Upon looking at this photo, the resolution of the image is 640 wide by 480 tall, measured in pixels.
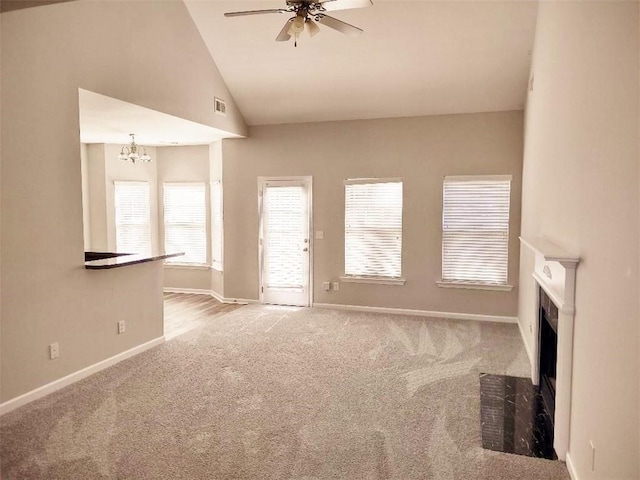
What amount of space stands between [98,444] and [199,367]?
143 centimetres

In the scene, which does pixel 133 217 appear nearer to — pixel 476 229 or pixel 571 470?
pixel 476 229

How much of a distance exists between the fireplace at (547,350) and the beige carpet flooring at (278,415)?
0.46 meters

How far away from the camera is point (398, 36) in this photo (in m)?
4.94

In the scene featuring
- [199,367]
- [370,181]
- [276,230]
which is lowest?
[199,367]

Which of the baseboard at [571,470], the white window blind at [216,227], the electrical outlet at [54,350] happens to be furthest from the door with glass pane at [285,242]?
the baseboard at [571,470]

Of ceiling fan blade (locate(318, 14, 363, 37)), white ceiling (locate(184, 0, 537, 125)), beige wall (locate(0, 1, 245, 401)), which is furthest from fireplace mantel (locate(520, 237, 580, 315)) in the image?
beige wall (locate(0, 1, 245, 401))

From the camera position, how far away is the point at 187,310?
6727 millimetres

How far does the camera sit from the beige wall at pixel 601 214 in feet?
5.73

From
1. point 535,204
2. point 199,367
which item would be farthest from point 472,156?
point 199,367

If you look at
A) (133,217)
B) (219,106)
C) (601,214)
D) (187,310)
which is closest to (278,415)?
(601,214)

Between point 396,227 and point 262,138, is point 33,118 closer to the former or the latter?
point 262,138

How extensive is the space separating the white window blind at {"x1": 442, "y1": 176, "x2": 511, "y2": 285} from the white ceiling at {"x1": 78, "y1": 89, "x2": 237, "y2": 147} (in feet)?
11.1

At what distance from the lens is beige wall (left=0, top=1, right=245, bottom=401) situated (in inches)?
130

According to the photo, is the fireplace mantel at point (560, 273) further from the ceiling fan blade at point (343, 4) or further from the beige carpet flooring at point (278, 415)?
the ceiling fan blade at point (343, 4)
